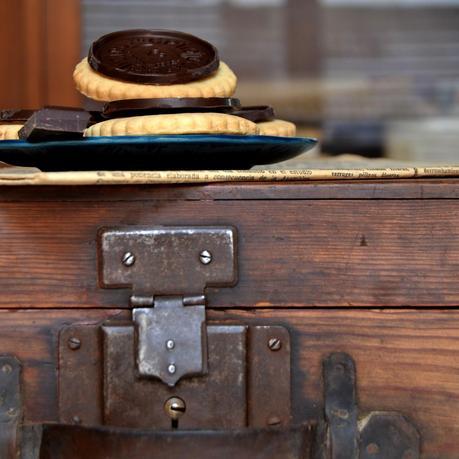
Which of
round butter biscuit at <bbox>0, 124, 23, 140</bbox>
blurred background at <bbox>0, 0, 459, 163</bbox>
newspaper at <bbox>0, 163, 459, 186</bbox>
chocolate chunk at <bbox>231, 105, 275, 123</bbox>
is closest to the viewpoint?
newspaper at <bbox>0, 163, 459, 186</bbox>

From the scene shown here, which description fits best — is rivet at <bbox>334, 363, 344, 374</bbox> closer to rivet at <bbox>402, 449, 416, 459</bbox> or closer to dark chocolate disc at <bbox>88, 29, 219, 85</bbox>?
rivet at <bbox>402, 449, 416, 459</bbox>

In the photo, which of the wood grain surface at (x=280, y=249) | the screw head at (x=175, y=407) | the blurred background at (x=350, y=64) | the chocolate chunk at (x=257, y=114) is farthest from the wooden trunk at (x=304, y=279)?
the blurred background at (x=350, y=64)

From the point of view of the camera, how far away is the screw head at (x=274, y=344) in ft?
3.05

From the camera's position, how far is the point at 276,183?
91 centimetres

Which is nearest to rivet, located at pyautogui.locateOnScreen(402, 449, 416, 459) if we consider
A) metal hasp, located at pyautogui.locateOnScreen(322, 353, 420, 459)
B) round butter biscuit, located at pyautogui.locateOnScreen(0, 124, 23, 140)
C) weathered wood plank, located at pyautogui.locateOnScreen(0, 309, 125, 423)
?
metal hasp, located at pyautogui.locateOnScreen(322, 353, 420, 459)

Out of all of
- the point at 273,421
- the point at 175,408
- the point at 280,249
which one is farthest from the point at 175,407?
the point at 280,249

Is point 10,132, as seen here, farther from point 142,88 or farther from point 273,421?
point 273,421

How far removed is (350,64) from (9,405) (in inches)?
79.9

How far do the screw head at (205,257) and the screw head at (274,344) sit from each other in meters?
0.12

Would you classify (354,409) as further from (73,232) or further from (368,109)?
(368,109)

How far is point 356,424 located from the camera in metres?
0.93

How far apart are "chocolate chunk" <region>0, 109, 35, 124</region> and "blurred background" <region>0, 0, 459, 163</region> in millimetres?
1415

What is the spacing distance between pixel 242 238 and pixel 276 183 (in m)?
0.08

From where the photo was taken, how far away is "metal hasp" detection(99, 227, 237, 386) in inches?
35.8
